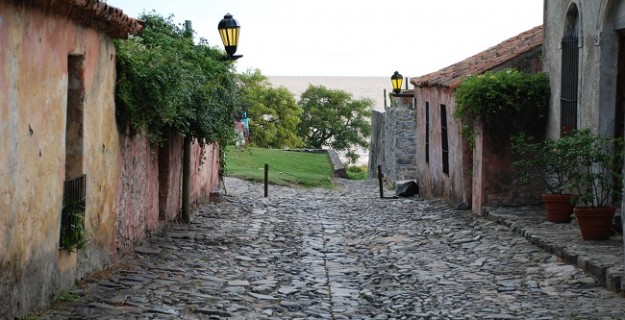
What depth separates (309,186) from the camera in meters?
27.0

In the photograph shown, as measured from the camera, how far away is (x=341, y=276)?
1006cm

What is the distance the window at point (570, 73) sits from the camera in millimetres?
13000

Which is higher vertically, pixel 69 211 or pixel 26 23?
pixel 26 23

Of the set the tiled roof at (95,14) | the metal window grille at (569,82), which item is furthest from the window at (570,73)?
the tiled roof at (95,14)

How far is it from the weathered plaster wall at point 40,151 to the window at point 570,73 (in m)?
6.87

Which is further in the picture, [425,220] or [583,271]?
[425,220]

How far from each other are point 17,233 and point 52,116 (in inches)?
52.6

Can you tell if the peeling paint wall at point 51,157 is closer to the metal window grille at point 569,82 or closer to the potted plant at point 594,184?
the potted plant at point 594,184

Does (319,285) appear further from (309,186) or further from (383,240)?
(309,186)

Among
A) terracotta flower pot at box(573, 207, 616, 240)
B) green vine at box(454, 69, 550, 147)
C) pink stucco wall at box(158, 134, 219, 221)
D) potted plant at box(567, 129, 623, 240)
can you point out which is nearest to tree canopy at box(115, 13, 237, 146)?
pink stucco wall at box(158, 134, 219, 221)

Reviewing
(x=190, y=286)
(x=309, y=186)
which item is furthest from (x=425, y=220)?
(x=309, y=186)

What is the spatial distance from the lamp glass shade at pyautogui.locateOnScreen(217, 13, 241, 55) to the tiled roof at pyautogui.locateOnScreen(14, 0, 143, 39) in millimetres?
4643

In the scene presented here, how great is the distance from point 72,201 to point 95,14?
5.82 ft

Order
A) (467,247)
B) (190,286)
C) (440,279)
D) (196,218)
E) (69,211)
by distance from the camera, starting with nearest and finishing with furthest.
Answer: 1. (69,211)
2. (190,286)
3. (440,279)
4. (467,247)
5. (196,218)
